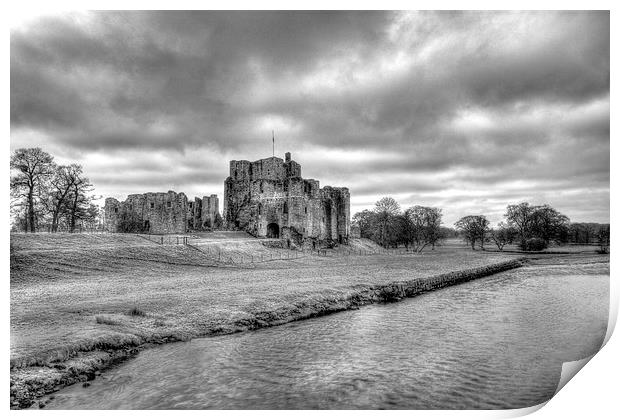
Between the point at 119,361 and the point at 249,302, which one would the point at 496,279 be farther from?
the point at 119,361

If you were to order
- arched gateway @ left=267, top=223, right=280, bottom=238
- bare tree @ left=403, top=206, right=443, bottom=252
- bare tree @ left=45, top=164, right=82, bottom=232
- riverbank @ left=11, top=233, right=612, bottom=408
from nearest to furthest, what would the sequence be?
riverbank @ left=11, top=233, right=612, bottom=408 < bare tree @ left=45, top=164, right=82, bottom=232 < arched gateway @ left=267, top=223, right=280, bottom=238 < bare tree @ left=403, top=206, right=443, bottom=252

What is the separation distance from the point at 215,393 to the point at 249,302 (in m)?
5.52

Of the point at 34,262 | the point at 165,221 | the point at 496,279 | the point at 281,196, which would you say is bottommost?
the point at 496,279

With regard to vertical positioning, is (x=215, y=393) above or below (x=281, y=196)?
below

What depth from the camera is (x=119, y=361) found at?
23.7 ft

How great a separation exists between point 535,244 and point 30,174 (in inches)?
1921

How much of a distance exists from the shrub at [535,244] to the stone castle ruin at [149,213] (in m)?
39.4

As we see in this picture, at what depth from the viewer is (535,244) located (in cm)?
4291

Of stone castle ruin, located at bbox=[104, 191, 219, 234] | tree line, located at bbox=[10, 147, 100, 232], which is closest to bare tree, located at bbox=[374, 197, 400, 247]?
stone castle ruin, located at bbox=[104, 191, 219, 234]

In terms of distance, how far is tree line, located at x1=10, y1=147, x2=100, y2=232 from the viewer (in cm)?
2378

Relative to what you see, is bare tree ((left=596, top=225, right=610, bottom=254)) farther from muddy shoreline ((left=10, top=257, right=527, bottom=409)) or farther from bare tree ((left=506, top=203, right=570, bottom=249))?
bare tree ((left=506, top=203, right=570, bottom=249))

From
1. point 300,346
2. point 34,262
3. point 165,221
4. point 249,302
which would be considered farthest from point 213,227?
point 300,346

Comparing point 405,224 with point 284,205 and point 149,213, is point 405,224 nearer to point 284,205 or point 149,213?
point 284,205

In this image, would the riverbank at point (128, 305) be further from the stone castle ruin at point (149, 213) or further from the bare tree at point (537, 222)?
the bare tree at point (537, 222)
